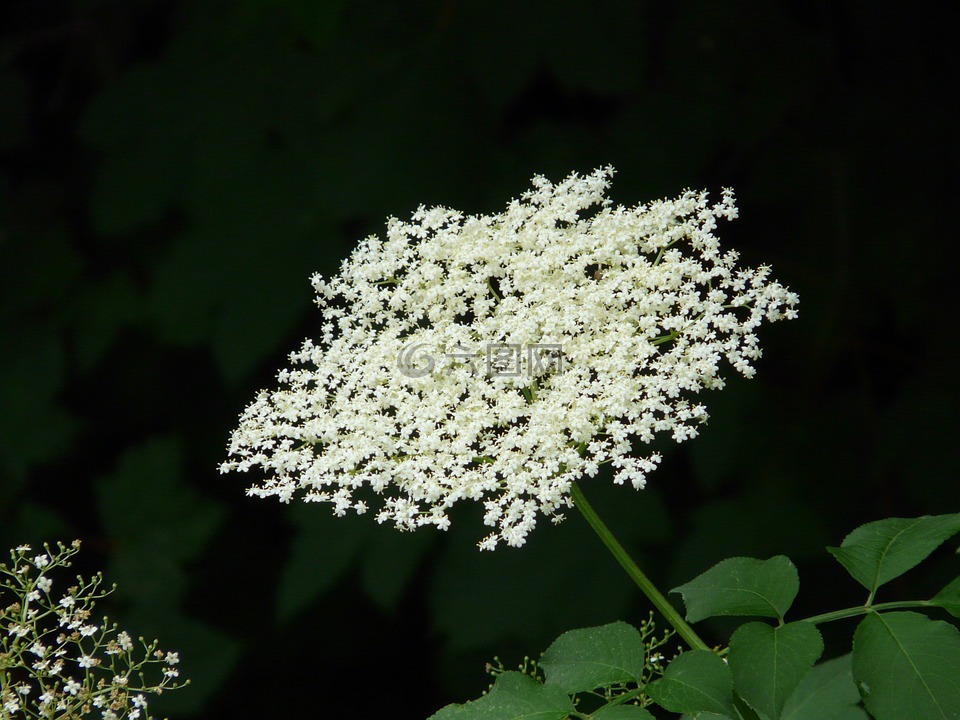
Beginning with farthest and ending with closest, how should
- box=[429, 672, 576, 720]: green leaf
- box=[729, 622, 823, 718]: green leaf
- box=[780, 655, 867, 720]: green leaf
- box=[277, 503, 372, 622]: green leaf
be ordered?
box=[277, 503, 372, 622]: green leaf, box=[780, 655, 867, 720]: green leaf, box=[429, 672, 576, 720]: green leaf, box=[729, 622, 823, 718]: green leaf

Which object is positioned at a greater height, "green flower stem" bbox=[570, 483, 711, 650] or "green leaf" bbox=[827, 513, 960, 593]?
"green flower stem" bbox=[570, 483, 711, 650]

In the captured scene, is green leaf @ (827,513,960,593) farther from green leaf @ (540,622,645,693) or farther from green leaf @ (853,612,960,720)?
green leaf @ (540,622,645,693)

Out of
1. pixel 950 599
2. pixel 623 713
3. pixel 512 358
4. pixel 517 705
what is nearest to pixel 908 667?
pixel 950 599

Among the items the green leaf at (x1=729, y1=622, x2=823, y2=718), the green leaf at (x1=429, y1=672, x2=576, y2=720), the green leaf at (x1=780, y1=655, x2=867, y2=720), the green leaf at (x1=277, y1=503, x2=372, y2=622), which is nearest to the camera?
the green leaf at (x1=729, y1=622, x2=823, y2=718)

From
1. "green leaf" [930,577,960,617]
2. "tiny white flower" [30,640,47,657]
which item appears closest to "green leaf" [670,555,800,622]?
"green leaf" [930,577,960,617]

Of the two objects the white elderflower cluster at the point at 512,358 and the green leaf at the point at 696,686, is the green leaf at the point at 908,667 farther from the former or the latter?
the white elderflower cluster at the point at 512,358

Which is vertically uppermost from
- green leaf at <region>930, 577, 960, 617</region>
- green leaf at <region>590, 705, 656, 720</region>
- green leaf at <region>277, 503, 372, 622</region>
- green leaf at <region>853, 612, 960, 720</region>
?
green leaf at <region>277, 503, 372, 622</region>

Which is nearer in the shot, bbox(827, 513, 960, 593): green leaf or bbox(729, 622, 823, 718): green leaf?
bbox(729, 622, 823, 718): green leaf

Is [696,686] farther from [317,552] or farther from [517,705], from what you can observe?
[317,552]

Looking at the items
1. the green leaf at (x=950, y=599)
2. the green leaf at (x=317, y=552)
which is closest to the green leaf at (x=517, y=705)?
the green leaf at (x=950, y=599)
